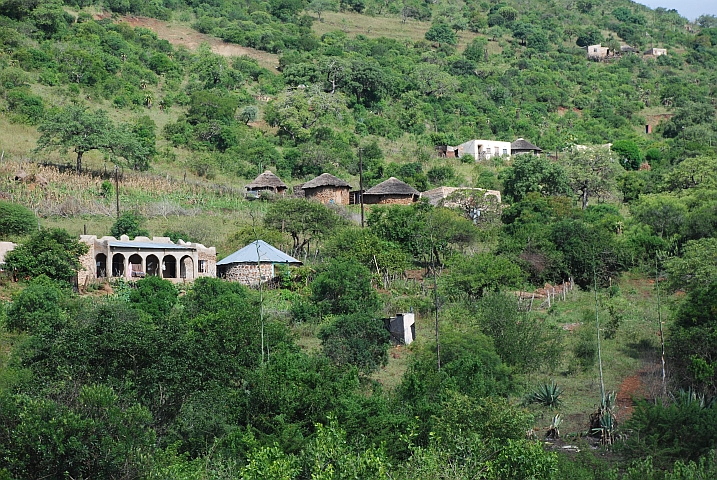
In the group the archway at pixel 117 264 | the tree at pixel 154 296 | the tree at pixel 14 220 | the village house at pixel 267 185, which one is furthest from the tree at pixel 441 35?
the tree at pixel 154 296

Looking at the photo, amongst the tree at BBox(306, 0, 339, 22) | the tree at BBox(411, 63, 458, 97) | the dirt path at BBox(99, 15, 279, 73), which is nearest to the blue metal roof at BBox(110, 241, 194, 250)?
the tree at BBox(411, 63, 458, 97)

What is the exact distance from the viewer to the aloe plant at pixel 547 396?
2531cm

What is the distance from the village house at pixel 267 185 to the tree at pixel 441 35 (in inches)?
2018

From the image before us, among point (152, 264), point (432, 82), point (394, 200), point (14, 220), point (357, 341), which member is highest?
point (432, 82)

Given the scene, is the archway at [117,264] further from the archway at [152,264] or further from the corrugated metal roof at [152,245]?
the archway at [152,264]

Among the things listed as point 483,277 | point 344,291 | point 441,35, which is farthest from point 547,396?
point 441,35

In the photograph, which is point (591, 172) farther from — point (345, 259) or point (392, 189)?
point (345, 259)

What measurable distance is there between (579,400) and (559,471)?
864 centimetres

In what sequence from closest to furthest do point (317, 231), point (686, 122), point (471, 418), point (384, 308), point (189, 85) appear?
point (471, 418) < point (384, 308) < point (317, 231) < point (189, 85) < point (686, 122)

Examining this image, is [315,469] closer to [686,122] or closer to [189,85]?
[189,85]

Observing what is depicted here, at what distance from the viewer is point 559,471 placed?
17562 mm

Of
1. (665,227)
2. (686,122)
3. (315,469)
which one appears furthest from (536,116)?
(315,469)

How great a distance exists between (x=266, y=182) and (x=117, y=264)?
15.8 metres

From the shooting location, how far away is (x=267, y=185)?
50281 millimetres
